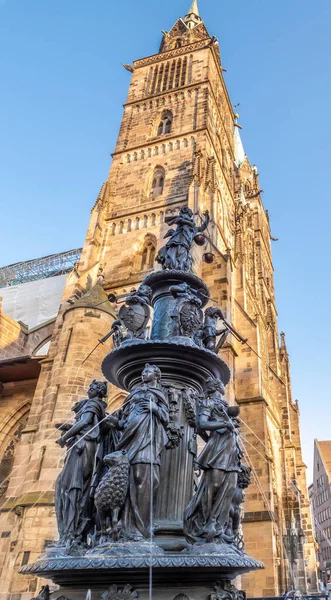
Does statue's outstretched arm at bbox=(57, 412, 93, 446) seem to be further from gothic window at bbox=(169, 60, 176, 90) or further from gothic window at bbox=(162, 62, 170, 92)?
gothic window at bbox=(162, 62, 170, 92)

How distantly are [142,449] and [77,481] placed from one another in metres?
0.79

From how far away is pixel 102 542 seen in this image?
339cm

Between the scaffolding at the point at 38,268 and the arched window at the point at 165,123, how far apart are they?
432 inches

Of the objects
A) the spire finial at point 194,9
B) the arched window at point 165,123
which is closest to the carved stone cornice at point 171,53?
the arched window at point 165,123

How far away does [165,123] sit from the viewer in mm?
24797

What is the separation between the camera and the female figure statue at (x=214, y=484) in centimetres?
367

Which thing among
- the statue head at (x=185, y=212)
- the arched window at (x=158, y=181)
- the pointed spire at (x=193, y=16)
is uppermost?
the pointed spire at (x=193, y=16)

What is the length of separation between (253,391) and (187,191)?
8783 millimetres

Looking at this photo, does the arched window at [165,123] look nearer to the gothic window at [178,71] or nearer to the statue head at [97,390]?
the gothic window at [178,71]

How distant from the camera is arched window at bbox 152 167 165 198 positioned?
2155 cm

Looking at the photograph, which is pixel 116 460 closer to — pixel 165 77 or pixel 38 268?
pixel 165 77

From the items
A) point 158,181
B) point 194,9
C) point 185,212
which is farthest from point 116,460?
point 194,9

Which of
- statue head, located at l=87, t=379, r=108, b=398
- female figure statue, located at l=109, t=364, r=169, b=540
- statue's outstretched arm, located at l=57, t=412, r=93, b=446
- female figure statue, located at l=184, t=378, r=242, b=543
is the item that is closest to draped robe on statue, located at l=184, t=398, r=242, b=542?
female figure statue, located at l=184, t=378, r=242, b=543

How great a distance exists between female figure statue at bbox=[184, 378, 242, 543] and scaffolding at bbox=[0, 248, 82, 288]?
2793 centimetres
